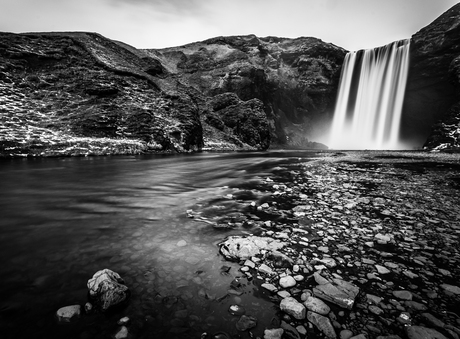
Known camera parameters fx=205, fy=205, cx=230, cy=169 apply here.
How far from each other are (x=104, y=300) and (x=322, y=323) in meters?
2.10

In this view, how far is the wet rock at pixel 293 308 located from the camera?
1.97 metres

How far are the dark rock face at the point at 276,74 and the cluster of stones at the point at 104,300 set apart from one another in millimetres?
70782

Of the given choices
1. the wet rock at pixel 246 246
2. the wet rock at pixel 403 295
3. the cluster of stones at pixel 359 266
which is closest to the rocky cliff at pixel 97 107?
the wet rock at pixel 246 246

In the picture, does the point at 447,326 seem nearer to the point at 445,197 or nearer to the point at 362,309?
the point at 362,309

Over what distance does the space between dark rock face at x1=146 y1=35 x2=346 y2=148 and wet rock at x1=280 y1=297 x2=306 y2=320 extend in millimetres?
71099

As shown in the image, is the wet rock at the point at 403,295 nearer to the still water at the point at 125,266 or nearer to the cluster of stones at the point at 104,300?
the still water at the point at 125,266

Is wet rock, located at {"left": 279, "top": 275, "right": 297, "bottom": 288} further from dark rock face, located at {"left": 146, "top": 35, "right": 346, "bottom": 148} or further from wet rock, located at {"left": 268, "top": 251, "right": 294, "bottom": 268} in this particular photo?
dark rock face, located at {"left": 146, "top": 35, "right": 346, "bottom": 148}

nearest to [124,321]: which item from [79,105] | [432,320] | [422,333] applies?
[422,333]

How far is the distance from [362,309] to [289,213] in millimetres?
2892

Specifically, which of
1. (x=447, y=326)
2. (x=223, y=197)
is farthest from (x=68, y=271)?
(x=223, y=197)

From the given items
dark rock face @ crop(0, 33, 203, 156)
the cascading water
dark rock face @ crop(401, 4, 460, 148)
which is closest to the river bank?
dark rock face @ crop(0, 33, 203, 156)

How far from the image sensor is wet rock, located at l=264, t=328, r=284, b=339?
1.76 metres

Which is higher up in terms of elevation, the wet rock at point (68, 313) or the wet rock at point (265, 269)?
the wet rock at point (68, 313)

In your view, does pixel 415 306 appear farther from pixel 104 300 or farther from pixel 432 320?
pixel 104 300
